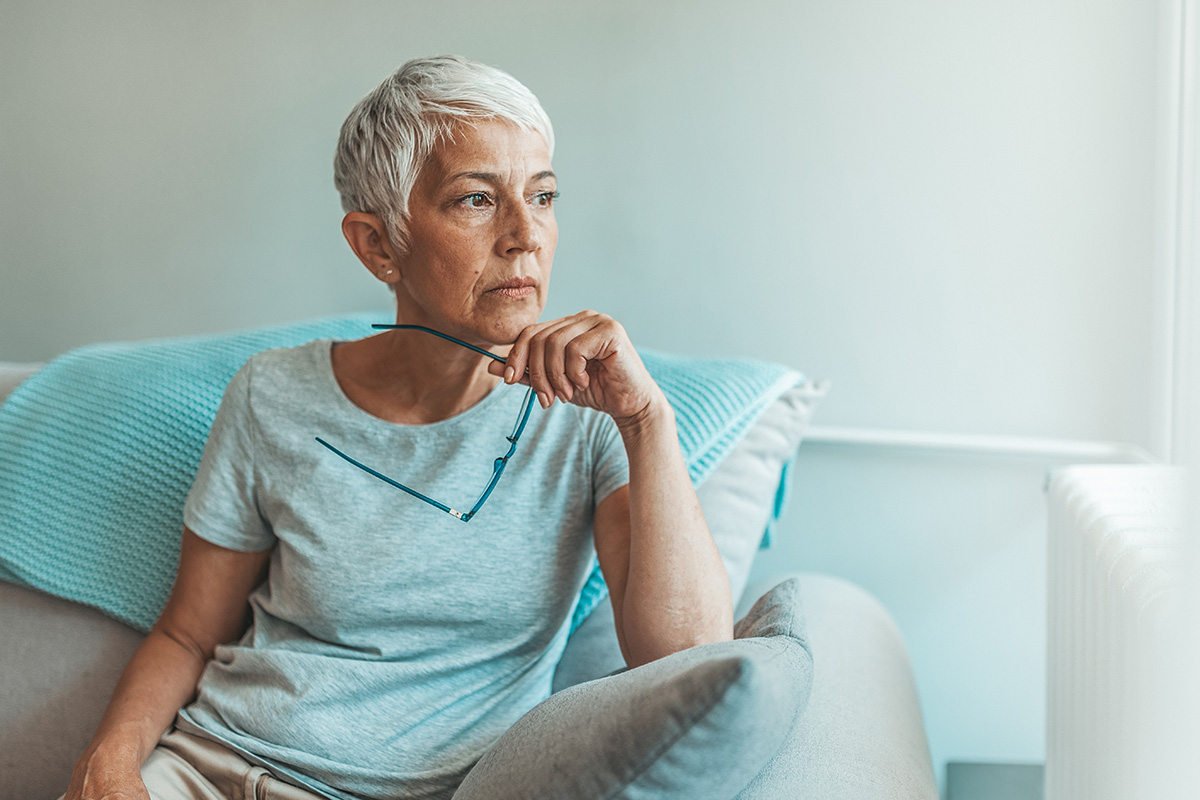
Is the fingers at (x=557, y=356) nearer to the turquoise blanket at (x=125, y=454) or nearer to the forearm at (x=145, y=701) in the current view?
the turquoise blanket at (x=125, y=454)

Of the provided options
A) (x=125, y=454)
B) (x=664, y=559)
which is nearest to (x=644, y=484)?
(x=664, y=559)

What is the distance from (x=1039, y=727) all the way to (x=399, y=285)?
1.20 meters

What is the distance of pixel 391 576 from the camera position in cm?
98

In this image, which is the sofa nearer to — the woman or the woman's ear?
the woman

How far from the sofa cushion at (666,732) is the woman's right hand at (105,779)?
0.42m

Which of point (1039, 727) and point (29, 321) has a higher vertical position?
point (29, 321)

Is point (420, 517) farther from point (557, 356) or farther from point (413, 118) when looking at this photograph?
point (413, 118)

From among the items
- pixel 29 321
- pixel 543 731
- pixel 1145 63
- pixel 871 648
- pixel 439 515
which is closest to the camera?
pixel 543 731

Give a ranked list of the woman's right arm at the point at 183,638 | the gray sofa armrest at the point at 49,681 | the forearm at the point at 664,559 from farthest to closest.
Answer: the gray sofa armrest at the point at 49,681 < the woman's right arm at the point at 183,638 < the forearm at the point at 664,559

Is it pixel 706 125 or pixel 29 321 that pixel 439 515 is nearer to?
pixel 706 125

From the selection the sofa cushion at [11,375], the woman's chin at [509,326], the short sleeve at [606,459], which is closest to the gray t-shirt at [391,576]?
the short sleeve at [606,459]

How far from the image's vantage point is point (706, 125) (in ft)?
4.80

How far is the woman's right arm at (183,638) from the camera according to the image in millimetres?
993

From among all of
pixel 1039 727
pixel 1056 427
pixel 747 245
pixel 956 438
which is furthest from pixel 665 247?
pixel 1039 727
